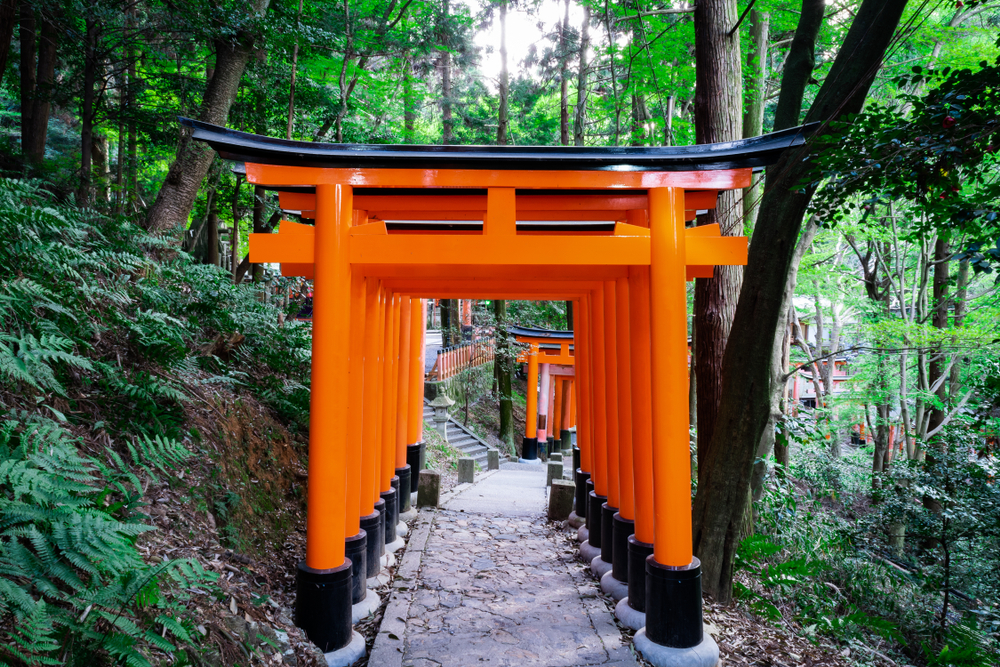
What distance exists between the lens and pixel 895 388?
47.1 feet

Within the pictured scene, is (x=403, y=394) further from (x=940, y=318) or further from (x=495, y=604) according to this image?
(x=940, y=318)

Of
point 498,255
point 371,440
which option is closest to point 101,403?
point 371,440

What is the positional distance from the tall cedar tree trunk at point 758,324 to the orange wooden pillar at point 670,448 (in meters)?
1.01

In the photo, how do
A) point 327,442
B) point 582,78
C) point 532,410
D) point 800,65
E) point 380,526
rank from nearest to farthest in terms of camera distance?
1. point 327,442
2. point 800,65
3. point 380,526
4. point 582,78
5. point 532,410

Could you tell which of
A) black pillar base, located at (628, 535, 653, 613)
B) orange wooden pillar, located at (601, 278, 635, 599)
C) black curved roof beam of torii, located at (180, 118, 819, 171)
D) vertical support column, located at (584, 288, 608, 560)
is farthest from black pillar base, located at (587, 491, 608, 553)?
black curved roof beam of torii, located at (180, 118, 819, 171)

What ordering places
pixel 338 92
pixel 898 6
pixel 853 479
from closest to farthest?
pixel 898 6, pixel 338 92, pixel 853 479

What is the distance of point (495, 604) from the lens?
5.11 meters

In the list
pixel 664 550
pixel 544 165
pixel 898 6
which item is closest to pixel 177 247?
pixel 544 165

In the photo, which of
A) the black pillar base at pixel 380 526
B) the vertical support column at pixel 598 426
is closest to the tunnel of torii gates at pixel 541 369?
the vertical support column at pixel 598 426

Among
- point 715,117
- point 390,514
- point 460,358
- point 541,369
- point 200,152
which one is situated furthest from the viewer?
point 460,358

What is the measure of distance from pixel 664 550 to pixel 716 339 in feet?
8.86

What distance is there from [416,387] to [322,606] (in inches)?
193

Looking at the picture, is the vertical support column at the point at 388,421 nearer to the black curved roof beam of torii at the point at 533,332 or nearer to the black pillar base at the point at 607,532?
the black pillar base at the point at 607,532

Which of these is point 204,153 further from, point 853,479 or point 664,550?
point 853,479
